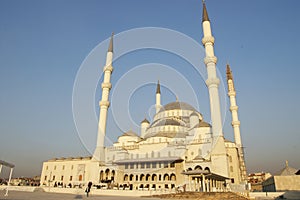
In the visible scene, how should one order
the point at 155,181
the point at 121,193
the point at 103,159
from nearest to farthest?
1. the point at 121,193
2. the point at 155,181
3. the point at 103,159

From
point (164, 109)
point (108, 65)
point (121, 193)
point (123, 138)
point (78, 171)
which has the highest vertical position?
point (108, 65)

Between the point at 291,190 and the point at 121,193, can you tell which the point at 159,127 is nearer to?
the point at 121,193

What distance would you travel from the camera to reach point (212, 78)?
3238 cm

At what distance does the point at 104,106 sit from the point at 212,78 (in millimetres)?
17428

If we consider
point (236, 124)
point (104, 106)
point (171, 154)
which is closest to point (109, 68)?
point (104, 106)

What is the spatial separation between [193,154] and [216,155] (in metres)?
4.61

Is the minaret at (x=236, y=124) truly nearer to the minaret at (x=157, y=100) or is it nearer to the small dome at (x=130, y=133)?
the minaret at (x=157, y=100)

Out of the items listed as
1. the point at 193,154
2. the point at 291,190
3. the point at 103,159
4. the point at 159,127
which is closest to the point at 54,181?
the point at 103,159

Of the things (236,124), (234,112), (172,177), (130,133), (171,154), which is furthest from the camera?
(130,133)

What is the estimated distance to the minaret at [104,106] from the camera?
3675 cm

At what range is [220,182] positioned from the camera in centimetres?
2723

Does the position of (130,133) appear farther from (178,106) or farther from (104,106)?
(178,106)

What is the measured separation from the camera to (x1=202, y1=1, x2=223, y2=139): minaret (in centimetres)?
3003

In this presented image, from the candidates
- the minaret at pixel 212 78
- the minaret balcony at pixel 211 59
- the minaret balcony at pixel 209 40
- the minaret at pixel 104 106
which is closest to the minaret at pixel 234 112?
the minaret at pixel 212 78
